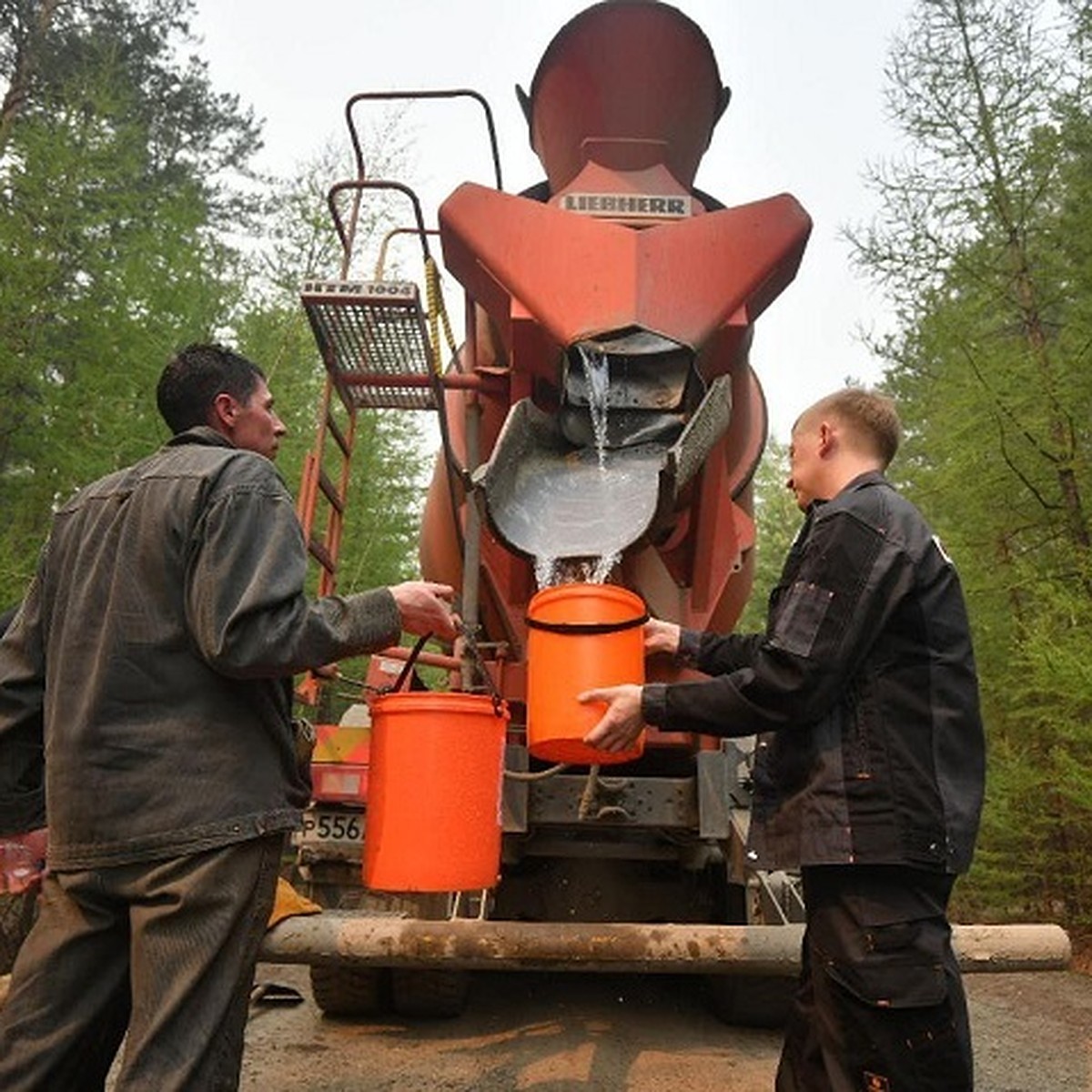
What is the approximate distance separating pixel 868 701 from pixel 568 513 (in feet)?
4.33

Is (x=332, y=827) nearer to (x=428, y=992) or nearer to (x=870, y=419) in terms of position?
(x=428, y=992)

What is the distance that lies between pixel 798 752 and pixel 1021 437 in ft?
21.8

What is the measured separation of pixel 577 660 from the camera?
233cm

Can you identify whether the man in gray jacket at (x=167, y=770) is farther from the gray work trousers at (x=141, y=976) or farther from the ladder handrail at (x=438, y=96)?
the ladder handrail at (x=438, y=96)

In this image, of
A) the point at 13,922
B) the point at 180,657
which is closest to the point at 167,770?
the point at 180,657

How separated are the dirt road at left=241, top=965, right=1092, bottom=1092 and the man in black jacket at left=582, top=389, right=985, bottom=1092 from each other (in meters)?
1.80

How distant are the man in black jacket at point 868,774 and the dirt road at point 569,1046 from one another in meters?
1.80

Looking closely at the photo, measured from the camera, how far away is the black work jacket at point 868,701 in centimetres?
185

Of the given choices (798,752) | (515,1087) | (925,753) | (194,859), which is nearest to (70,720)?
(194,859)

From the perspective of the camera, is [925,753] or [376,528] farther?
[376,528]

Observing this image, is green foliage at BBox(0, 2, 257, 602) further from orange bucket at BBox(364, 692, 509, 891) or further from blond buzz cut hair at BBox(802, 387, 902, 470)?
blond buzz cut hair at BBox(802, 387, 902, 470)

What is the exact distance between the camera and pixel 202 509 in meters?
1.95

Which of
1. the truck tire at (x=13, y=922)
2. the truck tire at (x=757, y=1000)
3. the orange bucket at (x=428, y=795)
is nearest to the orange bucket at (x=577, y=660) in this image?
→ the orange bucket at (x=428, y=795)

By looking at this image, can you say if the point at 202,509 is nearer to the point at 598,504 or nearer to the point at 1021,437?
the point at 598,504
